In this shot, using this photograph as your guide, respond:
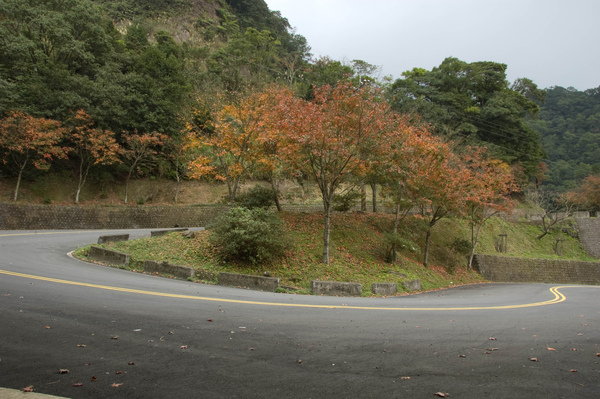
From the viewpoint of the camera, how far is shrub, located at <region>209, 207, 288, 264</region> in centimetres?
1372

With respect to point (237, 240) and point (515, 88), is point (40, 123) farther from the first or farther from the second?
point (515, 88)

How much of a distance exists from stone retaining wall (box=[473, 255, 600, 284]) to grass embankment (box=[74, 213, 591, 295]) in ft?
5.97

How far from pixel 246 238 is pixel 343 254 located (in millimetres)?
5653

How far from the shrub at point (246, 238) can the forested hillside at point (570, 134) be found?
5416 cm

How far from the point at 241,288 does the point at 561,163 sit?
70.8 metres

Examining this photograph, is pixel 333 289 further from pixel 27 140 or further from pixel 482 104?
pixel 482 104

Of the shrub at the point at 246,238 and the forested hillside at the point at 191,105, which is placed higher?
the forested hillside at the point at 191,105

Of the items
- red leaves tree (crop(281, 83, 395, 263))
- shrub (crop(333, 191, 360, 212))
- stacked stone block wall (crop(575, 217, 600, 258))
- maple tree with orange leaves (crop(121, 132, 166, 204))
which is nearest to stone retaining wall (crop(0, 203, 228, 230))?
maple tree with orange leaves (crop(121, 132, 166, 204))

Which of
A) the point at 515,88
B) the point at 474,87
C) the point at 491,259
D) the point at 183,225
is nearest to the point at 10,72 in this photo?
the point at 183,225

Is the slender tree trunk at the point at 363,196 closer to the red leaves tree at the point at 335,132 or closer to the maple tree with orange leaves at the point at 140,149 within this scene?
the red leaves tree at the point at 335,132

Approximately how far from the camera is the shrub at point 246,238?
540 inches

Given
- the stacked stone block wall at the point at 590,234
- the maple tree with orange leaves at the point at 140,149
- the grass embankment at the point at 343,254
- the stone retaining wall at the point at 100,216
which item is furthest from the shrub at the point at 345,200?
the stacked stone block wall at the point at 590,234

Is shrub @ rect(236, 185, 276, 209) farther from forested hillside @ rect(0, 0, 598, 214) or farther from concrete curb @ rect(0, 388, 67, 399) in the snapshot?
concrete curb @ rect(0, 388, 67, 399)

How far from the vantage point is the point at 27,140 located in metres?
25.0
